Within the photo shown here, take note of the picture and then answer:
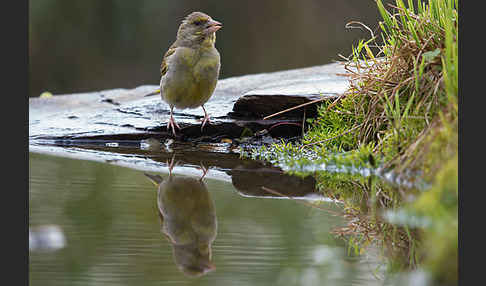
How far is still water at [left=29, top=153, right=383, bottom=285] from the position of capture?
2.36 m

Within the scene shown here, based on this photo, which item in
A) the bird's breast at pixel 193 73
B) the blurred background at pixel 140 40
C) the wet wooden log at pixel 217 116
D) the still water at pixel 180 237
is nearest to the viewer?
the still water at pixel 180 237

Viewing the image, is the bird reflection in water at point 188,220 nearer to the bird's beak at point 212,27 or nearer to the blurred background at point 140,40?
the bird's beak at point 212,27

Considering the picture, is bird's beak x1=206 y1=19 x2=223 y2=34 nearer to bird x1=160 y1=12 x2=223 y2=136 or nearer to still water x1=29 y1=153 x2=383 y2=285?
bird x1=160 y1=12 x2=223 y2=136

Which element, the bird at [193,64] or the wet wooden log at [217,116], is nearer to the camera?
the bird at [193,64]

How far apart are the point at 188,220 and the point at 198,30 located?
255cm

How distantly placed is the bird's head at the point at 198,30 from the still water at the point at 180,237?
1584 millimetres

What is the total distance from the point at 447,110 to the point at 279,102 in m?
2.27

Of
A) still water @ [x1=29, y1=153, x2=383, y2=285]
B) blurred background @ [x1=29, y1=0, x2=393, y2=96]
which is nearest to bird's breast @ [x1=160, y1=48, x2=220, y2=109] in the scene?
still water @ [x1=29, y1=153, x2=383, y2=285]

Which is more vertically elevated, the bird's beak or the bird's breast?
the bird's beak

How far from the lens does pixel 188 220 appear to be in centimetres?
316

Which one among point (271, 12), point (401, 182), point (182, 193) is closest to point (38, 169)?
point (182, 193)

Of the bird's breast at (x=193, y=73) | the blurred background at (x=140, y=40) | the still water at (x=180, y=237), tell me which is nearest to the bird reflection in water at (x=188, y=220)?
the still water at (x=180, y=237)

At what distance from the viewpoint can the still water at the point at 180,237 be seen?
2.36 metres

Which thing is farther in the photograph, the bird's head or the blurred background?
the blurred background
